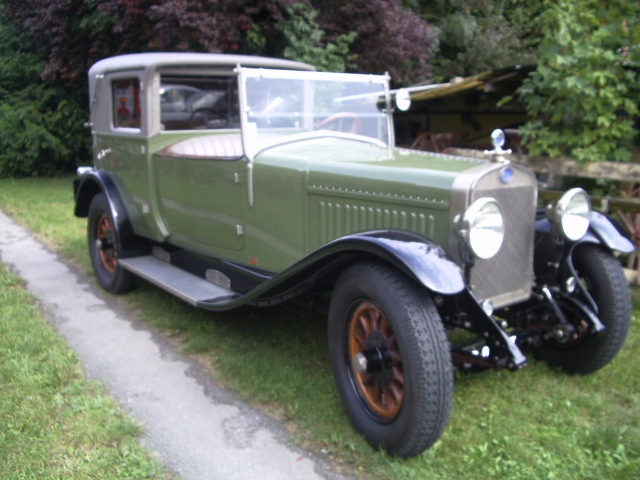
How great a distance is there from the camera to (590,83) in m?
5.18

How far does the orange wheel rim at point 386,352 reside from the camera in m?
2.69

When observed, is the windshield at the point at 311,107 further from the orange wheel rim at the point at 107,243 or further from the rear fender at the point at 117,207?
the orange wheel rim at the point at 107,243

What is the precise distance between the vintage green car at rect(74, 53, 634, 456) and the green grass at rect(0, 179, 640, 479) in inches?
6.2

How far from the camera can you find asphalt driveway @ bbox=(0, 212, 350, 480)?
8.87 feet

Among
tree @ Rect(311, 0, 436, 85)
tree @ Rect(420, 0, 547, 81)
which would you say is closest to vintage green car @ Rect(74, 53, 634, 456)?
tree @ Rect(311, 0, 436, 85)

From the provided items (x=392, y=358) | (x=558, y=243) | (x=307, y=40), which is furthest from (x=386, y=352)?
(x=307, y=40)

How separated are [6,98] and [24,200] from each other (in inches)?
150

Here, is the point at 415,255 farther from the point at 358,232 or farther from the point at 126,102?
the point at 126,102

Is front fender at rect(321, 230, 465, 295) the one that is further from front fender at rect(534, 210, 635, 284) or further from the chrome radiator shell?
front fender at rect(534, 210, 635, 284)

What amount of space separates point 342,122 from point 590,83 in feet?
8.43

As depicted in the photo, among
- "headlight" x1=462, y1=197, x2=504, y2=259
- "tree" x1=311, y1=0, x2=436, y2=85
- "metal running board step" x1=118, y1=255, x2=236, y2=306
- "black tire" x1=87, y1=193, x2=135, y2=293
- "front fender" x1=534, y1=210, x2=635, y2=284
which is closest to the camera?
"headlight" x1=462, y1=197, x2=504, y2=259

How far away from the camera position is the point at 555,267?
3.18m

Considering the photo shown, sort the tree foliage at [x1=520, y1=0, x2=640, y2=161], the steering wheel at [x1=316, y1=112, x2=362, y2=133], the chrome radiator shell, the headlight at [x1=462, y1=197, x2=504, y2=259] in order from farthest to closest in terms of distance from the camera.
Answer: the tree foliage at [x1=520, y1=0, x2=640, y2=161]
the steering wheel at [x1=316, y1=112, x2=362, y2=133]
the chrome radiator shell
the headlight at [x1=462, y1=197, x2=504, y2=259]

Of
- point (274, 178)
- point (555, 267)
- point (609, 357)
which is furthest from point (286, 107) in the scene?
point (609, 357)
